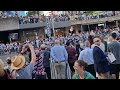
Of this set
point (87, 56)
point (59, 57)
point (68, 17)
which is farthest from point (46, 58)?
point (87, 56)

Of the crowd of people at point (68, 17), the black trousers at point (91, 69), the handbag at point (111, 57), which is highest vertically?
the crowd of people at point (68, 17)

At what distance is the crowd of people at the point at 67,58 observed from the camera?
5.11 meters

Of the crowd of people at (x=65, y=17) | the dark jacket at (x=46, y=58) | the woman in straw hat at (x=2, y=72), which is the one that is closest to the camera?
the woman in straw hat at (x=2, y=72)

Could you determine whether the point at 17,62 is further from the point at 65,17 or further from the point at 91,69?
the point at 65,17

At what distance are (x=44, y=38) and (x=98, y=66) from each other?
2.24 feet

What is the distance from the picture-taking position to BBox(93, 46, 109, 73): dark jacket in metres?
5.47

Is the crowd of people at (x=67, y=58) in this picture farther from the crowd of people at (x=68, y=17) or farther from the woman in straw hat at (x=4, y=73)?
the crowd of people at (x=68, y=17)

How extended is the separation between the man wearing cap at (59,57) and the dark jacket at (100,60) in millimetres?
516

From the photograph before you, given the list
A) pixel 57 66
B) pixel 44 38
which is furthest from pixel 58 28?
pixel 57 66

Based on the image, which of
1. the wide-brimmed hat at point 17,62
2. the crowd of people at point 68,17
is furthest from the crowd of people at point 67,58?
the crowd of people at point 68,17

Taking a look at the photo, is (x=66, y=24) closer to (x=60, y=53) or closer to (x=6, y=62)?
(x=60, y=53)

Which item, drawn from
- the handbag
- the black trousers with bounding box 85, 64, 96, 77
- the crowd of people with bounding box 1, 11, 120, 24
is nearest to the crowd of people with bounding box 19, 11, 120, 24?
the crowd of people with bounding box 1, 11, 120, 24

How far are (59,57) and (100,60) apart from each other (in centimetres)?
74
